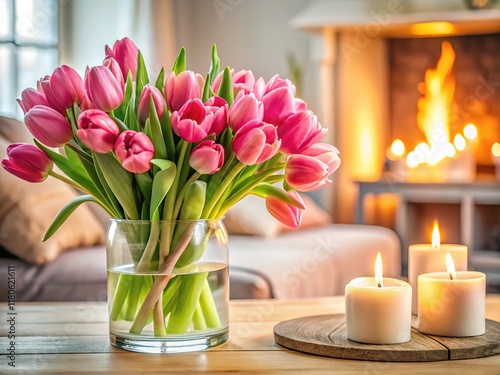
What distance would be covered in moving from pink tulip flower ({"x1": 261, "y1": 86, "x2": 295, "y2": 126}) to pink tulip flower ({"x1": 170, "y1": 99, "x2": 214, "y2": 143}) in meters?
0.08

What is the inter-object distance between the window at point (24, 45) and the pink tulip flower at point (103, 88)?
2689 millimetres

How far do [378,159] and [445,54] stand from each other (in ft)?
2.22

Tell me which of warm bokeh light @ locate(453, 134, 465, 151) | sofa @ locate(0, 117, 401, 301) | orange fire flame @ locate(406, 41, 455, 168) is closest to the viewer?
sofa @ locate(0, 117, 401, 301)

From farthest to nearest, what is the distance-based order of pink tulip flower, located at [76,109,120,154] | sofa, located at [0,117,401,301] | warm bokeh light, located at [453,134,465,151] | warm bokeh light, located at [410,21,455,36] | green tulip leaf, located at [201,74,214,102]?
1. warm bokeh light, located at [453,134,465,151]
2. warm bokeh light, located at [410,21,455,36]
3. sofa, located at [0,117,401,301]
4. green tulip leaf, located at [201,74,214,102]
5. pink tulip flower, located at [76,109,120,154]

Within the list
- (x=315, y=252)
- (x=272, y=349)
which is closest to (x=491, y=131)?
(x=315, y=252)

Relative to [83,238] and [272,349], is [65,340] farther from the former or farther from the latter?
[83,238]

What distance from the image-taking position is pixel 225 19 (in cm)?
449

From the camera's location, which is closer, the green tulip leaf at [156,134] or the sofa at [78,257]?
the green tulip leaf at [156,134]

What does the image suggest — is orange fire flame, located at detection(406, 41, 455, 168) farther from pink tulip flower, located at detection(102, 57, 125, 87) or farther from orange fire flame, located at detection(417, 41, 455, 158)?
pink tulip flower, located at detection(102, 57, 125, 87)

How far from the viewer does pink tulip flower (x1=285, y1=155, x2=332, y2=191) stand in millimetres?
941

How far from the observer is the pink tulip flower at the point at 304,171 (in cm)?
94

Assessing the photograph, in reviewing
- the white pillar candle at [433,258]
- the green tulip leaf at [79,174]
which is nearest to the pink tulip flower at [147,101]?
the green tulip leaf at [79,174]

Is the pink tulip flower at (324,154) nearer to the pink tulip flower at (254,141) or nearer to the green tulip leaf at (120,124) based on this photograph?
the pink tulip flower at (254,141)

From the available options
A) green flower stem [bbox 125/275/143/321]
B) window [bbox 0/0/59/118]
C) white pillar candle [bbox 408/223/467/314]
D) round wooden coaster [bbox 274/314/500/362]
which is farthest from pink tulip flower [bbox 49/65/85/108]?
window [bbox 0/0/59/118]
